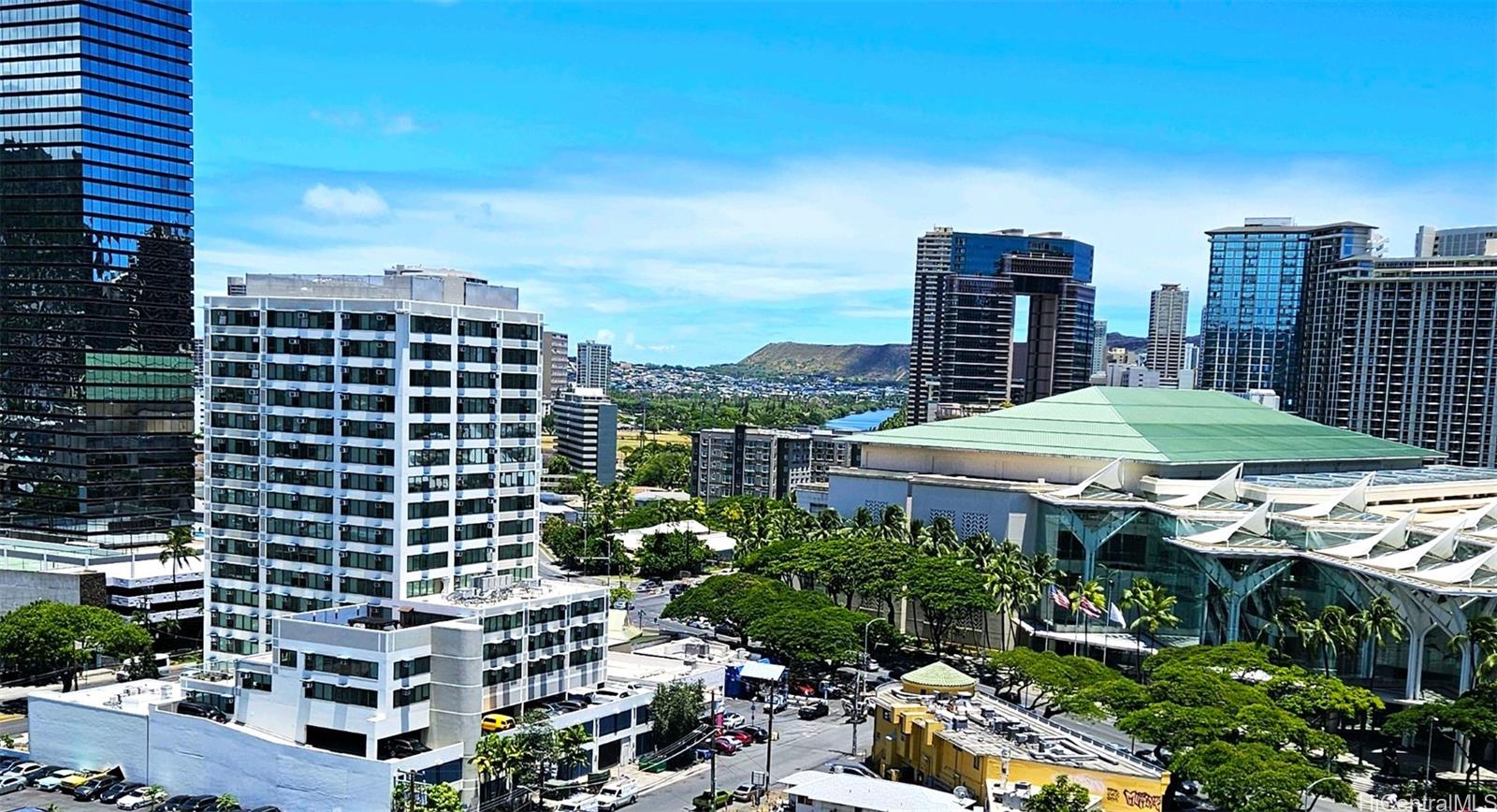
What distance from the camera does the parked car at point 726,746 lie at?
80.1 meters

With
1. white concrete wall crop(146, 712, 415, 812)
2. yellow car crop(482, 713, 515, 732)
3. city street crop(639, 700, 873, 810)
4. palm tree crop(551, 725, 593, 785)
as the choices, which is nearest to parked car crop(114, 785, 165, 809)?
white concrete wall crop(146, 712, 415, 812)

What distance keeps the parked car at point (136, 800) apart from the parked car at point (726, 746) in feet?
116

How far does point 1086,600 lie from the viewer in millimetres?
99688

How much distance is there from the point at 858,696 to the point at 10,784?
58017 millimetres

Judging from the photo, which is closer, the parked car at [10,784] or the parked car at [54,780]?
the parked car at [10,784]

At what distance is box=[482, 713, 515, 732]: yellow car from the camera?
7262cm

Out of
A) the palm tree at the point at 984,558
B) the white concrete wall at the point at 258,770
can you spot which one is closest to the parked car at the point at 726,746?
the white concrete wall at the point at 258,770

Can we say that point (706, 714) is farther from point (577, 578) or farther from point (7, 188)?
point (7, 188)

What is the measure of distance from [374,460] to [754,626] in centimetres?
3512

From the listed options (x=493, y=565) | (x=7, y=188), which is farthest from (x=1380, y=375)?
(x=7, y=188)

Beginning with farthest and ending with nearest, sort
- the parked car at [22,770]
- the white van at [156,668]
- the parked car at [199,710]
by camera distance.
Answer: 1. the white van at [156,668]
2. the parked car at [22,770]
3. the parked car at [199,710]

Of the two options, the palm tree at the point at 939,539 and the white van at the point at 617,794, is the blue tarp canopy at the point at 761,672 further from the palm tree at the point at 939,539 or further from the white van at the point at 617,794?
the palm tree at the point at 939,539

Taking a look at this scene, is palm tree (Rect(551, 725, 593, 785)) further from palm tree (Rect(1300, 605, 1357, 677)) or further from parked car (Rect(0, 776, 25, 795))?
palm tree (Rect(1300, 605, 1357, 677))

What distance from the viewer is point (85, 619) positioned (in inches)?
3605
